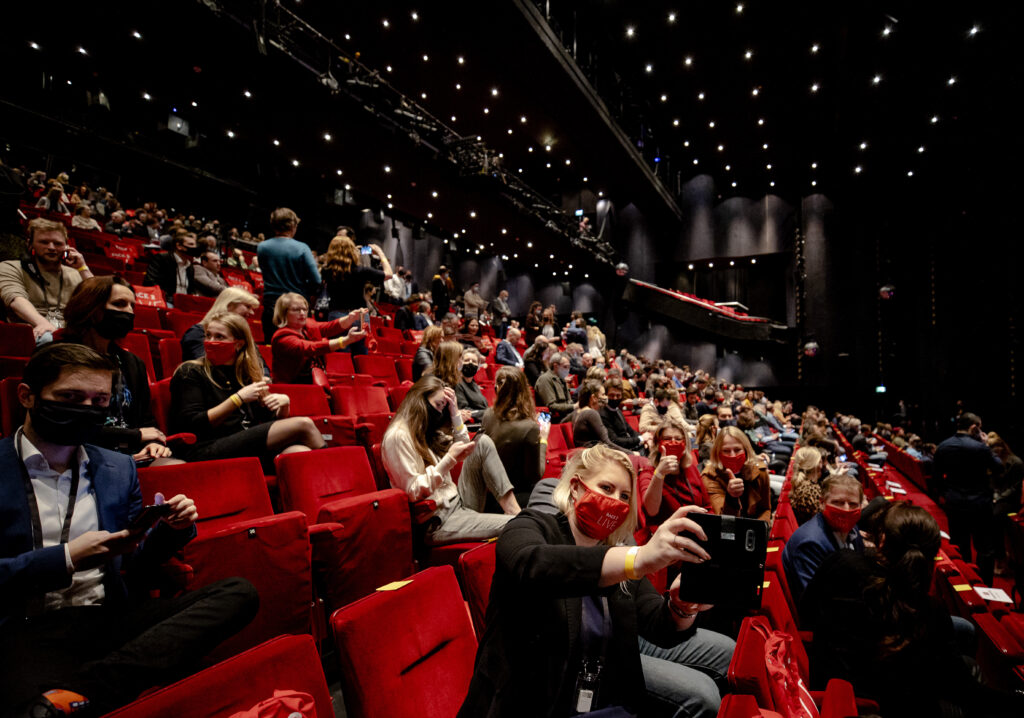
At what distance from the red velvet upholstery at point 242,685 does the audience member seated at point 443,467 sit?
1020mm

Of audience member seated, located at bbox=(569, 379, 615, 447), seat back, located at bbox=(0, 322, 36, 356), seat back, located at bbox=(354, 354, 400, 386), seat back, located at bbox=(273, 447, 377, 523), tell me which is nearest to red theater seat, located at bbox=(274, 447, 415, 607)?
seat back, located at bbox=(273, 447, 377, 523)

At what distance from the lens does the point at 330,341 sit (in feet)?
9.12

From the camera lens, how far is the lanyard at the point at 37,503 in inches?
45.2

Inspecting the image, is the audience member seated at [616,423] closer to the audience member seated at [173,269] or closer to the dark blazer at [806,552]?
the dark blazer at [806,552]

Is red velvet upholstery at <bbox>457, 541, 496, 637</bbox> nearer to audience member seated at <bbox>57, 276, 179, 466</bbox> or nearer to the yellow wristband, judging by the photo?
the yellow wristband

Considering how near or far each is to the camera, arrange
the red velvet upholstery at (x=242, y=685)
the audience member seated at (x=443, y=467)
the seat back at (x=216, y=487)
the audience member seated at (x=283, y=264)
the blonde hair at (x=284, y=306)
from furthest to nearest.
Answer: the audience member seated at (x=283, y=264), the blonde hair at (x=284, y=306), the audience member seated at (x=443, y=467), the seat back at (x=216, y=487), the red velvet upholstery at (x=242, y=685)

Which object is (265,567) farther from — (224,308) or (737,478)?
(737,478)

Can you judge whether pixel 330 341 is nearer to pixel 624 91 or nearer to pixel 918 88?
pixel 918 88

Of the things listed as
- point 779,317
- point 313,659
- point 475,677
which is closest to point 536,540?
point 475,677

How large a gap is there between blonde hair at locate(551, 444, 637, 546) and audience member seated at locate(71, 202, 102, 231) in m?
7.90

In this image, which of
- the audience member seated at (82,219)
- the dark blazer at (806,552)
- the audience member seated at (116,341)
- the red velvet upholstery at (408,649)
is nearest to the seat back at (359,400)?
the audience member seated at (116,341)

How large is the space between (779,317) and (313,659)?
19.1m

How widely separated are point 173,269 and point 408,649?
414 centimetres

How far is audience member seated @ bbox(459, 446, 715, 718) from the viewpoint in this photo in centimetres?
92
